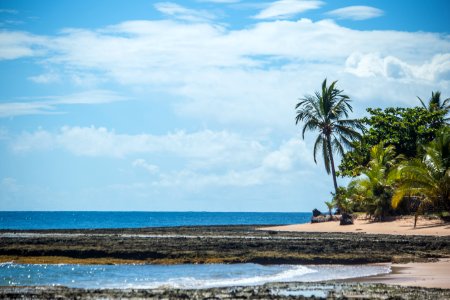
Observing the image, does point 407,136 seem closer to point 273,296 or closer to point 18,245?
point 18,245

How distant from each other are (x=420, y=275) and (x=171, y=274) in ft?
28.4

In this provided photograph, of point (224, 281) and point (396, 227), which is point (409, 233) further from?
point (224, 281)

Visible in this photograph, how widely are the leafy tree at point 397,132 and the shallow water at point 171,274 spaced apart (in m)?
30.6

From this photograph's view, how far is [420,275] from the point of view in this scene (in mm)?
22109

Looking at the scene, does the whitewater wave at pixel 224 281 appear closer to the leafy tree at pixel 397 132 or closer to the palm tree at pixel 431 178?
the palm tree at pixel 431 178

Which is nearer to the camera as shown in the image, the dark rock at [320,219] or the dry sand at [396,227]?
the dry sand at [396,227]

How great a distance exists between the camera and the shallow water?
73.2 ft

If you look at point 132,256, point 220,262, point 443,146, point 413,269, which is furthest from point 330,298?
point 443,146

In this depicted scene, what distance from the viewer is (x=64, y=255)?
32125 millimetres

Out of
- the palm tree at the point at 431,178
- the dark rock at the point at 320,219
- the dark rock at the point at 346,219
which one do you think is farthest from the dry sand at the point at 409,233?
the palm tree at the point at 431,178

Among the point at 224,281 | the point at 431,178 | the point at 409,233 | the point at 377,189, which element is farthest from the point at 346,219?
the point at 224,281

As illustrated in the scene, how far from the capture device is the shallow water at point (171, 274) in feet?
73.2

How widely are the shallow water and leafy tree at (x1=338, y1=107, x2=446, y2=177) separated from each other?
30.6 m

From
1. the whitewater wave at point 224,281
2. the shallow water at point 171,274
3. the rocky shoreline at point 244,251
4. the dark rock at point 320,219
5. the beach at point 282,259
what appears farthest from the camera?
the dark rock at point 320,219
